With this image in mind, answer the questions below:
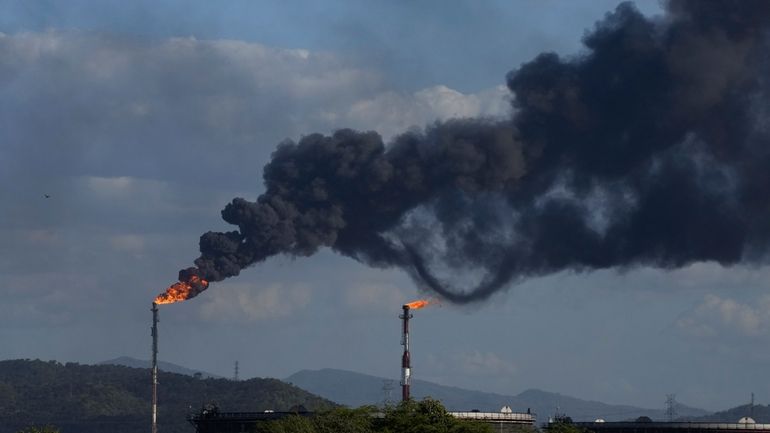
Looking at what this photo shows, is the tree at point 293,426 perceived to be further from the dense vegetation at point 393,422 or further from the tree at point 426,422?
the tree at point 426,422

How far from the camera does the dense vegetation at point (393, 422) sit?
167375 millimetres

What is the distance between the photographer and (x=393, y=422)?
A: 172 meters

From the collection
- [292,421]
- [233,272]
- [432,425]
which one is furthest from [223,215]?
[432,425]

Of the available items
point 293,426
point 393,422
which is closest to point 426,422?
point 393,422

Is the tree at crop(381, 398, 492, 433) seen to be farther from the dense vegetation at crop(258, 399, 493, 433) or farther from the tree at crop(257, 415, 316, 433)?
the tree at crop(257, 415, 316, 433)

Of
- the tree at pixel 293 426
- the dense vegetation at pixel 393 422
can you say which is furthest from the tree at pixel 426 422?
the tree at pixel 293 426

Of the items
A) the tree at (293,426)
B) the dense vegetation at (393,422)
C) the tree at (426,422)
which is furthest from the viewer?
the tree at (293,426)

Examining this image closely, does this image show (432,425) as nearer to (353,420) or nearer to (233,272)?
(353,420)

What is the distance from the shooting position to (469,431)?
545 ft

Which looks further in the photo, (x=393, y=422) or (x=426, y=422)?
(x=393, y=422)

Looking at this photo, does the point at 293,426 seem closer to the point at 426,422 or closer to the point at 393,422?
the point at 393,422

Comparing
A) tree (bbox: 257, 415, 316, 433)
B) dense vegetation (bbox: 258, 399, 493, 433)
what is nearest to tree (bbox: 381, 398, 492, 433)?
dense vegetation (bbox: 258, 399, 493, 433)

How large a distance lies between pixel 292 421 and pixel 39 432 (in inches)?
1210

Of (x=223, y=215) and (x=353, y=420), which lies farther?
(x=223, y=215)
